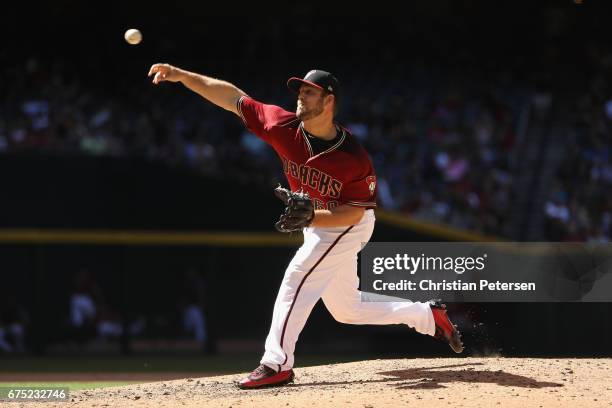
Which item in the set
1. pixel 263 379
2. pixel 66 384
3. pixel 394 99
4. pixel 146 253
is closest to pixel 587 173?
pixel 394 99

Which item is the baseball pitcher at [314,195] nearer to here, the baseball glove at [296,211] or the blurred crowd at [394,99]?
the baseball glove at [296,211]

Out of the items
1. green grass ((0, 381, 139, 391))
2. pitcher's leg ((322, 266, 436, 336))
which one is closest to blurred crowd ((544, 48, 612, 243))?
green grass ((0, 381, 139, 391))

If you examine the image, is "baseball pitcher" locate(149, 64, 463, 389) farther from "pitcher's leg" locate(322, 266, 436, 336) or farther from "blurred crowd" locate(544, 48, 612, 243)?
"blurred crowd" locate(544, 48, 612, 243)

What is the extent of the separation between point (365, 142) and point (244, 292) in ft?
10.4

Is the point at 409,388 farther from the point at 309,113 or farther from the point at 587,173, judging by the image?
the point at 587,173

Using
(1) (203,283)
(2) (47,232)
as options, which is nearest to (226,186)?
(1) (203,283)

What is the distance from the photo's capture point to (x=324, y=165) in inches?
217

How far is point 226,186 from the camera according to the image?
40.7 ft

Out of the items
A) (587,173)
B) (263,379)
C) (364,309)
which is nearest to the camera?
(263,379)

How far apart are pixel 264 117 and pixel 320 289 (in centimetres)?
100

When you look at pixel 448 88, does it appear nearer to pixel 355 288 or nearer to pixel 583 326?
pixel 583 326

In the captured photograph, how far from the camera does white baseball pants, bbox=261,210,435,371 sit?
5.50m

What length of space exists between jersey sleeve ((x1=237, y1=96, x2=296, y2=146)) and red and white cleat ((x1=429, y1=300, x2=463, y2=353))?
1.39 metres

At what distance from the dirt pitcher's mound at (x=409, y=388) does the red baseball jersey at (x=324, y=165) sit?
3.30 ft
